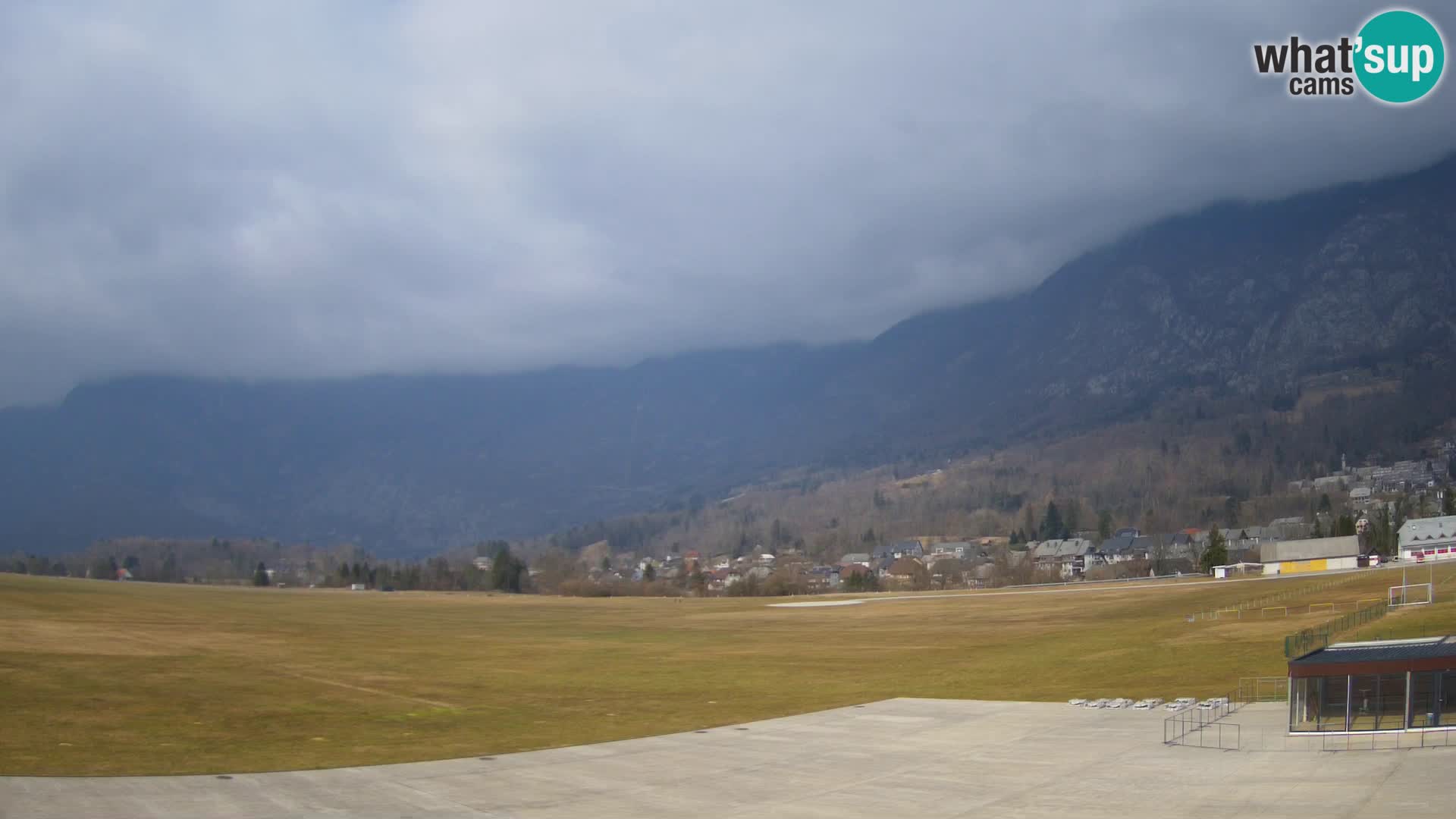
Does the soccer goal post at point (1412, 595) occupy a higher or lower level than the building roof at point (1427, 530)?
lower

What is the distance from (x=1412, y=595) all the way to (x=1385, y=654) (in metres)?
38.7

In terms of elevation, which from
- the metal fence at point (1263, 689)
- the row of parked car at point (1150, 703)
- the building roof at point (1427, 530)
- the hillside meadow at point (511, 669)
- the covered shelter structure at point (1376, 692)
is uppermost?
the building roof at point (1427, 530)

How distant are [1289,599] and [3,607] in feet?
294

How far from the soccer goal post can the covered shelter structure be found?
31.6 meters

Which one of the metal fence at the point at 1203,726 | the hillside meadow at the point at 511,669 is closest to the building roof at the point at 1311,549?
the hillside meadow at the point at 511,669

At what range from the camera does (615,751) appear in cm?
3862

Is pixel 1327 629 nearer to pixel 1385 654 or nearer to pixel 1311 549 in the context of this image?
pixel 1385 654

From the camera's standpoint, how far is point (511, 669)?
208ft

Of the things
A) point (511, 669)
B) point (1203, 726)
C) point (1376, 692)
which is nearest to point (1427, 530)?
point (1203, 726)

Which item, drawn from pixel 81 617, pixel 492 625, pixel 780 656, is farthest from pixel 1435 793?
pixel 492 625

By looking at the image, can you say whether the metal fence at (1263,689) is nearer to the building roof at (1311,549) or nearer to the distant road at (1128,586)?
the distant road at (1128,586)

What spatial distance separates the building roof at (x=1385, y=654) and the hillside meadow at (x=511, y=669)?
676 centimetres

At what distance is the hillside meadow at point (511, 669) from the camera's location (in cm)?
3862

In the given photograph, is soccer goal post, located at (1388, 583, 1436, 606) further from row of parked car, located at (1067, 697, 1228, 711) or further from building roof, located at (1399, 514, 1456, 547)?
building roof, located at (1399, 514, 1456, 547)
